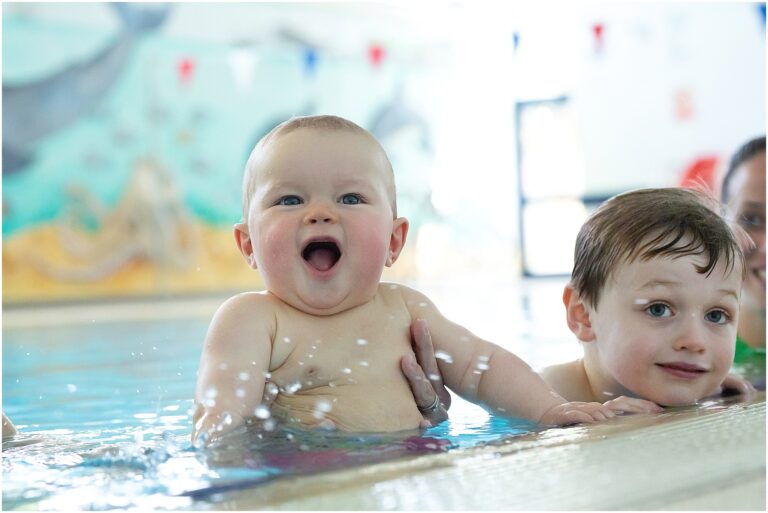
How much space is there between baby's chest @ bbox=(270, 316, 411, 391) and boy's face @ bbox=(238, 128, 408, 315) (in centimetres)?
A: 5

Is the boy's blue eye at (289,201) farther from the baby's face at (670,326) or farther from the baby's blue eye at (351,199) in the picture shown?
the baby's face at (670,326)

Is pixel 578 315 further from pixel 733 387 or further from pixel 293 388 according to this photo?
pixel 293 388

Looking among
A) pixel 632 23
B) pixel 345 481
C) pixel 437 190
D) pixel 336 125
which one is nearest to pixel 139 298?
pixel 437 190

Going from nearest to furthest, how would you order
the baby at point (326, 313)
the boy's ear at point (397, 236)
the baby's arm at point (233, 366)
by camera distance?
the baby's arm at point (233, 366)
the baby at point (326, 313)
the boy's ear at point (397, 236)

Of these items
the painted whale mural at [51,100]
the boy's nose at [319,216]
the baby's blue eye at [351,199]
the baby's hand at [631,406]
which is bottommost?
the baby's hand at [631,406]

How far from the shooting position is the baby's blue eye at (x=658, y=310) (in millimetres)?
1721

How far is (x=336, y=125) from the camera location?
5.67 ft

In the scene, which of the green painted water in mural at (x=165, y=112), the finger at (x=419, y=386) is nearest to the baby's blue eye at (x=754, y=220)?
the finger at (x=419, y=386)

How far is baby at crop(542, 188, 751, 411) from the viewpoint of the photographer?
5.57ft

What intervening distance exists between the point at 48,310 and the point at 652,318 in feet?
24.6

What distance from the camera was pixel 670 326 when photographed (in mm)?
1712

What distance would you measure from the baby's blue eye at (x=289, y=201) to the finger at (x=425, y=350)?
12.9 inches

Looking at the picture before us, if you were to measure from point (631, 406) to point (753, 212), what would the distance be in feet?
3.84

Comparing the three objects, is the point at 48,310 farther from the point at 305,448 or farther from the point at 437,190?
the point at 305,448
